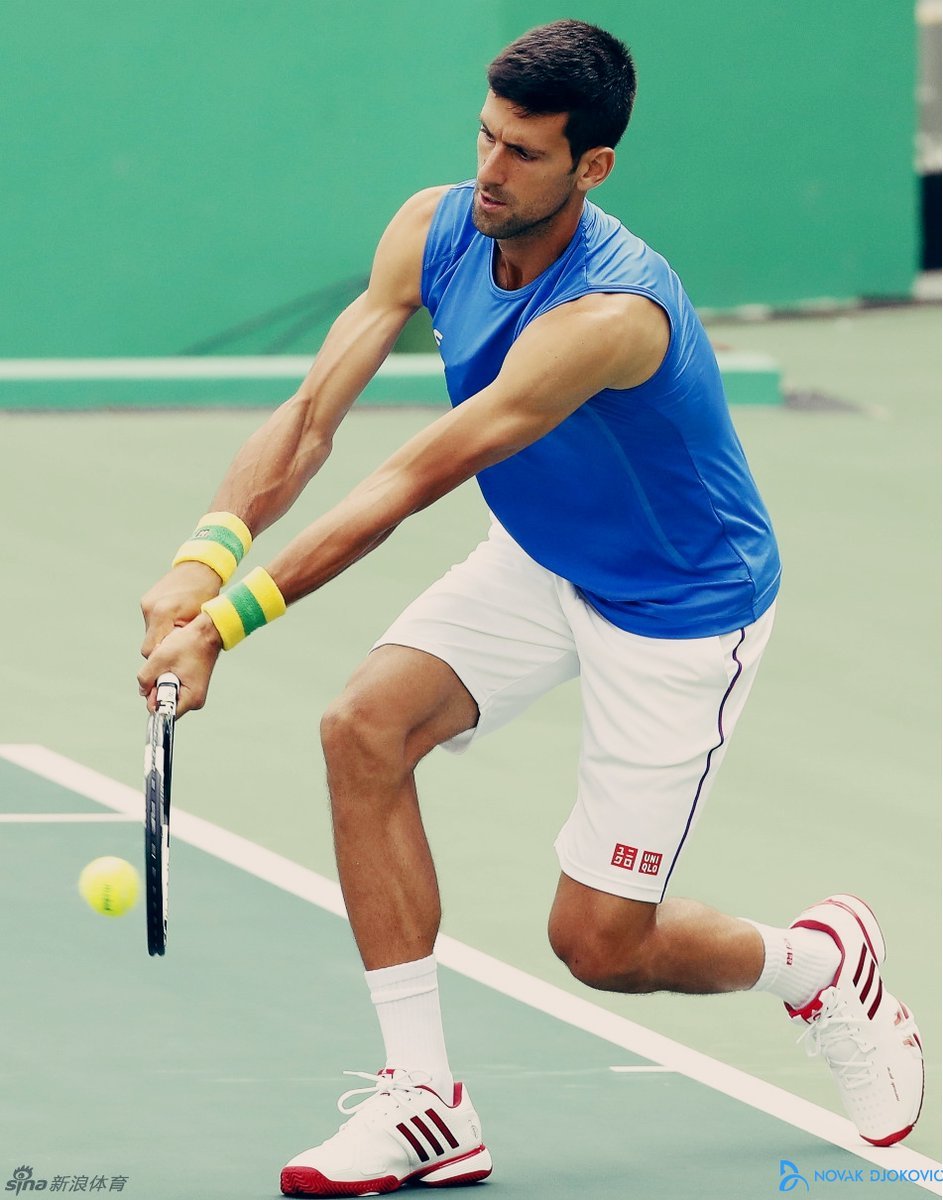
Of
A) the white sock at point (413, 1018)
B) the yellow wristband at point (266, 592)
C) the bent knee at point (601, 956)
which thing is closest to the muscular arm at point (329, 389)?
the yellow wristband at point (266, 592)

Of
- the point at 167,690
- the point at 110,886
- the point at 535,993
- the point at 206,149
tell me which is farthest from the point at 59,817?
the point at 206,149

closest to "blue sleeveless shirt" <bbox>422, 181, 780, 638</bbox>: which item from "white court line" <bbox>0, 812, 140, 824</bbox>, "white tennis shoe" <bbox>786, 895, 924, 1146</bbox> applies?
"white tennis shoe" <bbox>786, 895, 924, 1146</bbox>

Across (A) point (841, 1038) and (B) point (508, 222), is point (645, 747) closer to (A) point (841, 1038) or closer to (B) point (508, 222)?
(A) point (841, 1038)

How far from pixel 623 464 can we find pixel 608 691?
0.46m

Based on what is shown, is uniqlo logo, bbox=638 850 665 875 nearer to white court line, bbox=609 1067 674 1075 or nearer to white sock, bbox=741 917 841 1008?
white sock, bbox=741 917 841 1008

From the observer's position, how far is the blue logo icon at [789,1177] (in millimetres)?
4488

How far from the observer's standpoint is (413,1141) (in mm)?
4461

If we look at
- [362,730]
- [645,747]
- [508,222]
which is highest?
[508,222]

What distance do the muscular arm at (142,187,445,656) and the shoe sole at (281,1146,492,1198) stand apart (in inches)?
46.5

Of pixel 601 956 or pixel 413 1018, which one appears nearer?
pixel 413 1018

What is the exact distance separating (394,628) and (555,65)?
114 centimetres

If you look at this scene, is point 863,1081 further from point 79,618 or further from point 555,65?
point 79,618

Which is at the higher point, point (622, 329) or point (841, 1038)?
point (622, 329)

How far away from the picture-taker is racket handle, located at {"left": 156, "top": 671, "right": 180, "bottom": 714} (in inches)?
152
